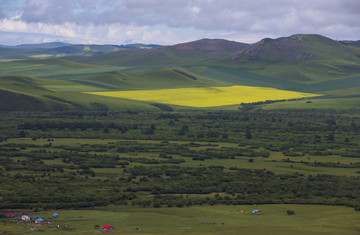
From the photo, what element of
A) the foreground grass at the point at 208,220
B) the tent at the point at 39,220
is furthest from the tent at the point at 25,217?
the foreground grass at the point at 208,220

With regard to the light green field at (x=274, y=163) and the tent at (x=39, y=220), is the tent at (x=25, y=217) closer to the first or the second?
the tent at (x=39, y=220)

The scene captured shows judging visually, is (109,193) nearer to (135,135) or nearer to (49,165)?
(49,165)

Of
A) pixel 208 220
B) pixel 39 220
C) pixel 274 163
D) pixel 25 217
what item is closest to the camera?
pixel 39 220

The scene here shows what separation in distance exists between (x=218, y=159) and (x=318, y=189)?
40152 mm

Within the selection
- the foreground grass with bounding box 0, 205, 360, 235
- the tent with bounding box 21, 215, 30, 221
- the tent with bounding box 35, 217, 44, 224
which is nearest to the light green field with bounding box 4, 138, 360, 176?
the foreground grass with bounding box 0, 205, 360, 235

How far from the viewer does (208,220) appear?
82188mm

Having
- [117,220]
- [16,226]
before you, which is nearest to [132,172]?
[117,220]

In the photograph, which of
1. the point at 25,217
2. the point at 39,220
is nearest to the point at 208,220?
the point at 39,220

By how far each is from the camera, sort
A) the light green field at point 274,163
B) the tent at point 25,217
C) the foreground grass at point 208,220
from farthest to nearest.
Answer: the light green field at point 274,163 < the tent at point 25,217 < the foreground grass at point 208,220

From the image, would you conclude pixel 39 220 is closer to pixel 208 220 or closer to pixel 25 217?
pixel 25 217

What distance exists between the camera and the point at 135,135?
186 metres

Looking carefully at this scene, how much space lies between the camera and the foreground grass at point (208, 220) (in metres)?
74.9

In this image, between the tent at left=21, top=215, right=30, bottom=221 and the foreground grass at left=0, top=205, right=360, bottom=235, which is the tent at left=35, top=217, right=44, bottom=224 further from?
the foreground grass at left=0, top=205, right=360, bottom=235

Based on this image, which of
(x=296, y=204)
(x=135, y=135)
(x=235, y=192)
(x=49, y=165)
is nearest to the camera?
(x=296, y=204)
